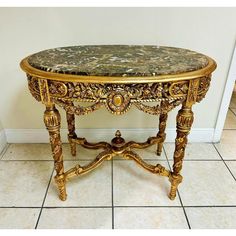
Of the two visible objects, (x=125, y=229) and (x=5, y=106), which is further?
(x=5, y=106)

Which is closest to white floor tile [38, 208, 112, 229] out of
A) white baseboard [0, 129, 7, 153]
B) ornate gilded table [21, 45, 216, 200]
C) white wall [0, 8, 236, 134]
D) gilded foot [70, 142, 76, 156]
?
ornate gilded table [21, 45, 216, 200]

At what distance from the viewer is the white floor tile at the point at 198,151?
4.49ft

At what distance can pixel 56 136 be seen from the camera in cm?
A: 90

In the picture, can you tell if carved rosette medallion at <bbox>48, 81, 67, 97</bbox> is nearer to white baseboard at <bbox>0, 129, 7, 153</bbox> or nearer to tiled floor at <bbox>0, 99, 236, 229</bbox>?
tiled floor at <bbox>0, 99, 236, 229</bbox>

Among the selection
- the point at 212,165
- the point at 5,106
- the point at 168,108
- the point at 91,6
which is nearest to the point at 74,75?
the point at 168,108

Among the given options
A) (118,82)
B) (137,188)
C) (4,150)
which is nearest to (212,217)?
(137,188)

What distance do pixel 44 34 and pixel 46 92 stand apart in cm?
53

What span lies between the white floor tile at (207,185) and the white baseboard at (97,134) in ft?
0.72

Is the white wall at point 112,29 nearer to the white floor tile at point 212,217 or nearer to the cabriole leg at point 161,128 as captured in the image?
the cabriole leg at point 161,128

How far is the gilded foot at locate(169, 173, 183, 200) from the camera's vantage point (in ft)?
3.34

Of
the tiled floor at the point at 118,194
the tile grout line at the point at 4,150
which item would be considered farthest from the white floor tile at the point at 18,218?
the tile grout line at the point at 4,150

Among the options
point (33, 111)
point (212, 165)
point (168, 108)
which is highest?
point (168, 108)
